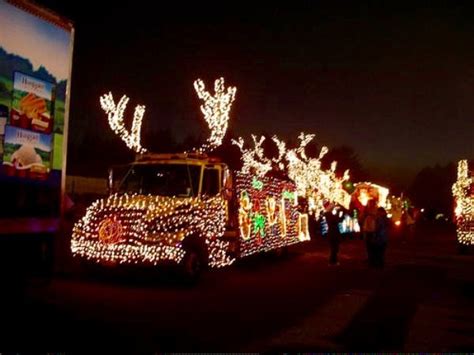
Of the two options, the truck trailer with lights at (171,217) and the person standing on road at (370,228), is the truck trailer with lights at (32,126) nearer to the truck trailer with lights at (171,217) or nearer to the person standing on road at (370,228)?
the truck trailer with lights at (171,217)

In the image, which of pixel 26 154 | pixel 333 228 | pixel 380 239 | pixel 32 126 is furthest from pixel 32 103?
pixel 380 239

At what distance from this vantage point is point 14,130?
28.1ft

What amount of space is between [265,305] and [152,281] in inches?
125

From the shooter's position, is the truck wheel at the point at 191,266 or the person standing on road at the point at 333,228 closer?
the truck wheel at the point at 191,266

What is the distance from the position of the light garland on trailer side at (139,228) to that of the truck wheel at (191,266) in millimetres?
193

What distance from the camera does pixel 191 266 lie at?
13328mm

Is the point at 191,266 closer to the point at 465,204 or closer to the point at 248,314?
the point at 248,314

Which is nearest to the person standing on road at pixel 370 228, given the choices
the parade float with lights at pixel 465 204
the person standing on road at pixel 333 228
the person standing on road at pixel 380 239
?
the person standing on road at pixel 380 239

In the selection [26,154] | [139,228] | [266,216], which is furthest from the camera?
[266,216]

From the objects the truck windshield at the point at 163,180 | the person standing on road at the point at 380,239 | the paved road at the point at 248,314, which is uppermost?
the truck windshield at the point at 163,180

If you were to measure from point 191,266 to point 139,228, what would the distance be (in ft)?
4.04

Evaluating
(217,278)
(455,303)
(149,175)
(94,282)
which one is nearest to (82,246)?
(94,282)

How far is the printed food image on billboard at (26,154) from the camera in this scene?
8.49m

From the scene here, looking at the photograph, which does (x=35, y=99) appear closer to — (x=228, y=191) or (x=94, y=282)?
(x=94, y=282)
